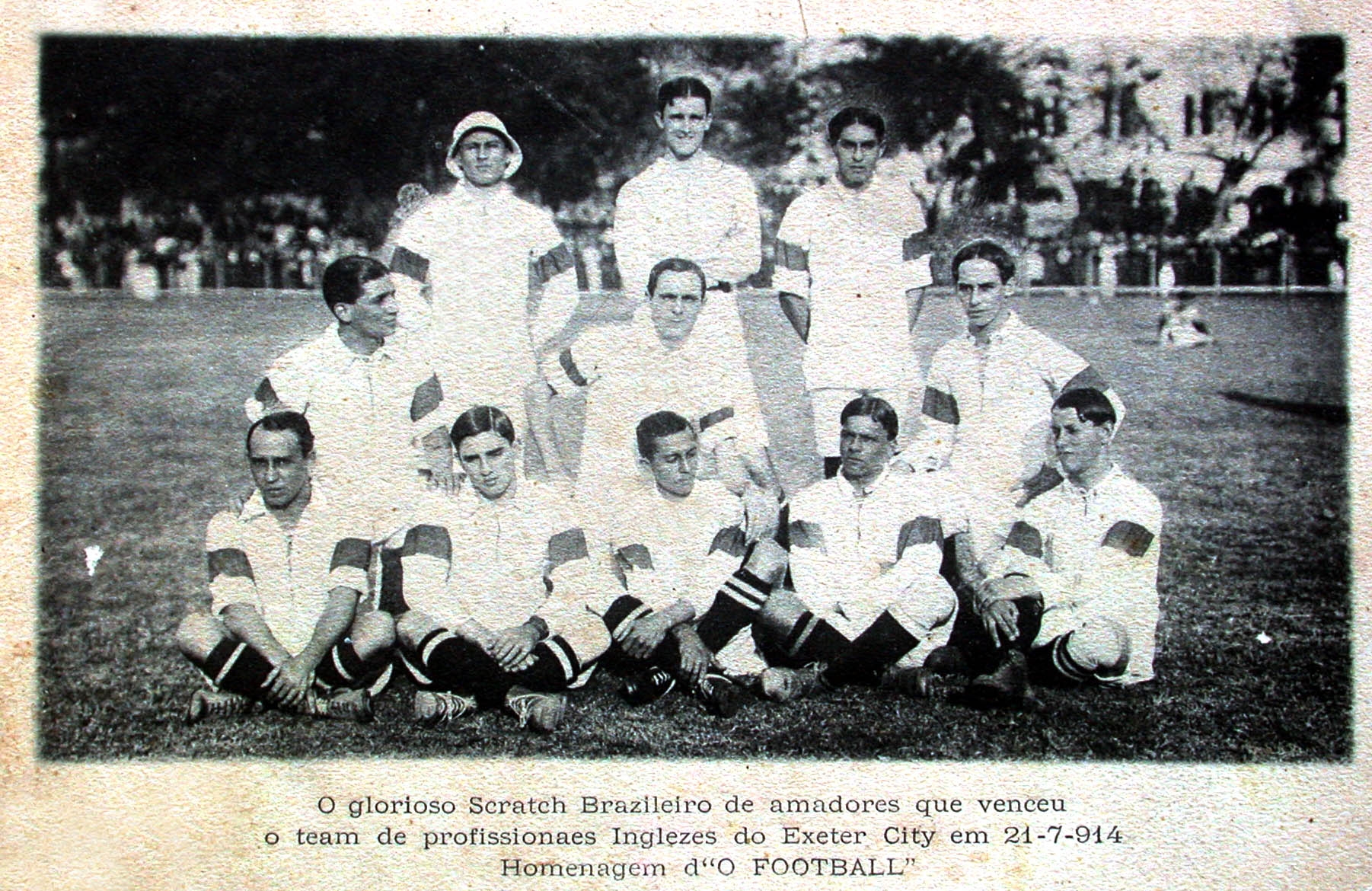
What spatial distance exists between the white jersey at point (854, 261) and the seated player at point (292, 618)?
5.32 feet

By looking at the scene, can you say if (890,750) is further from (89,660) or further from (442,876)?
(89,660)

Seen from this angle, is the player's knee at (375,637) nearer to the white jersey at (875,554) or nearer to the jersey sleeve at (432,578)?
the jersey sleeve at (432,578)

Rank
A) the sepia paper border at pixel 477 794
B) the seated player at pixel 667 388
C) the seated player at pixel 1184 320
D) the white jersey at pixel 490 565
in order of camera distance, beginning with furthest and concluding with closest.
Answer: the seated player at pixel 1184 320 → the seated player at pixel 667 388 → the white jersey at pixel 490 565 → the sepia paper border at pixel 477 794

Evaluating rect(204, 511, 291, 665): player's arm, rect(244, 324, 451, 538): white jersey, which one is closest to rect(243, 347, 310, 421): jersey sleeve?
rect(244, 324, 451, 538): white jersey

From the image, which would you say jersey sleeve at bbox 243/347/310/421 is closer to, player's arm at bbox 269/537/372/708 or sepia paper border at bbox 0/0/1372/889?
player's arm at bbox 269/537/372/708

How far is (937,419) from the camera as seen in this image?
439 cm

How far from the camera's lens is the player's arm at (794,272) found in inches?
175

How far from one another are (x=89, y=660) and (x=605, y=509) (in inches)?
67.5

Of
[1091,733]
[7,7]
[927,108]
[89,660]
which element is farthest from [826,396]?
[7,7]

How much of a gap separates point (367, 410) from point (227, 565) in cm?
67

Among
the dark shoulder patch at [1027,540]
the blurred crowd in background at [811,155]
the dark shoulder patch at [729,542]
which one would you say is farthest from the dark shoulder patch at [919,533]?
the blurred crowd in background at [811,155]

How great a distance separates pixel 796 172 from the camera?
4.43 meters

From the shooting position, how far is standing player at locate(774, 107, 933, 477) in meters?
4.42

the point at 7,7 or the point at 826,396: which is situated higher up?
the point at 7,7
